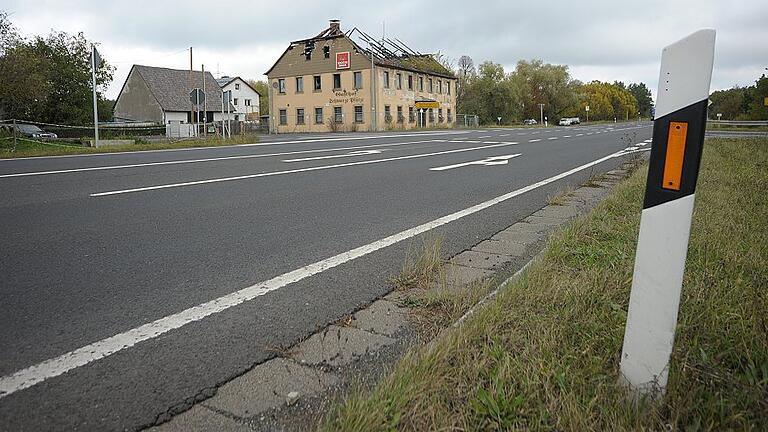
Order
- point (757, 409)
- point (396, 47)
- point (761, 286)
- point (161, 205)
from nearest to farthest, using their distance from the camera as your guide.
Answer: point (757, 409), point (761, 286), point (161, 205), point (396, 47)

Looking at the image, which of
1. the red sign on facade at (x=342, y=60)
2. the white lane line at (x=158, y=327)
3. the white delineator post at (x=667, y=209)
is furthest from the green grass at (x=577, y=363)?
the red sign on facade at (x=342, y=60)

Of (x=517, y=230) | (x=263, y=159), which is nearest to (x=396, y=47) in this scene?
(x=263, y=159)

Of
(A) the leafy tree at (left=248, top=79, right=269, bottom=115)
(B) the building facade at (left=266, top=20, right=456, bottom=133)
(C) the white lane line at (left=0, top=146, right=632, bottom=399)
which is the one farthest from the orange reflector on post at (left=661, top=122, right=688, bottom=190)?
(A) the leafy tree at (left=248, top=79, right=269, bottom=115)

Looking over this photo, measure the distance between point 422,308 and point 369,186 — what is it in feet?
17.8

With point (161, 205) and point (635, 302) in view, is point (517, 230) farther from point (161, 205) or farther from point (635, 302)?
point (161, 205)

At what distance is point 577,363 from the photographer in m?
2.36

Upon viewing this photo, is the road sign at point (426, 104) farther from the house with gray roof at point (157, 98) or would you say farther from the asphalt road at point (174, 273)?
the asphalt road at point (174, 273)

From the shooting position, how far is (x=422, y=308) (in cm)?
327

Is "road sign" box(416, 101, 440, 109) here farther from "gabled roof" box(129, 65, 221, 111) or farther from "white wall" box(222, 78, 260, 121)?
"white wall" box(222, 78, 260, 121)

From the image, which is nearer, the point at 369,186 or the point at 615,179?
the point at 369,186

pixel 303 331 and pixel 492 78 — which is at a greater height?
pixel 492 78

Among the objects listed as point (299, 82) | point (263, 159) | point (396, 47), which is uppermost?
point (396, 47)

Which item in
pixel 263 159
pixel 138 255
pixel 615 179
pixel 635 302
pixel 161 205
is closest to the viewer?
pixel 635 302

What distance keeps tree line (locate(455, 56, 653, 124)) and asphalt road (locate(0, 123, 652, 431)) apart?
260ft
